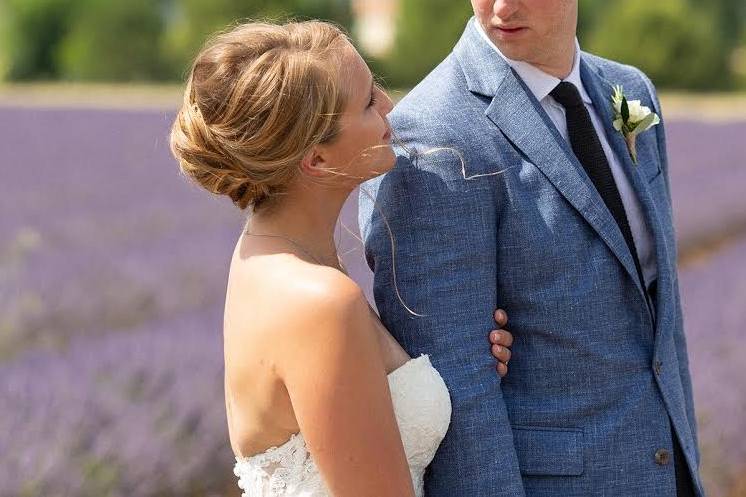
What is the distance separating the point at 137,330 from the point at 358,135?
133 inches

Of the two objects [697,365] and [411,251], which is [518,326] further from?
[697,365]

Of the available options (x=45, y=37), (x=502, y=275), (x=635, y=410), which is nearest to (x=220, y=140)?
(x=502, y=275)

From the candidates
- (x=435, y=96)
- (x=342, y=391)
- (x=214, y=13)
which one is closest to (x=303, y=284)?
(x=342, y=391)

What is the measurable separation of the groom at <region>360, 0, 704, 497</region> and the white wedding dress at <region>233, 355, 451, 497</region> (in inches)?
1.3

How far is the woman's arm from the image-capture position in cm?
190

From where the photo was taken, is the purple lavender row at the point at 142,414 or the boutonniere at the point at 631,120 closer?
the boutonniere at the point at 631,120

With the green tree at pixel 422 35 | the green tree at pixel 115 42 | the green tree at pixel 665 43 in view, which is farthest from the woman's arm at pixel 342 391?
the green tree at pixel 115 42

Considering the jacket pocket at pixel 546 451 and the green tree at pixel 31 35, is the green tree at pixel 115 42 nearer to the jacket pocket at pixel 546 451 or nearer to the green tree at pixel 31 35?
the green tree at pixel 31 35

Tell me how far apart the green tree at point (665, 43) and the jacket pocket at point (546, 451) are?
3254 cm

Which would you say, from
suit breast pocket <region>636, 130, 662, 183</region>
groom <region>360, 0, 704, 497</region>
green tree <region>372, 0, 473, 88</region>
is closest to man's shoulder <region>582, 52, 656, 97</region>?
suit breast pocket <region>636, 130, 662, 183</region>

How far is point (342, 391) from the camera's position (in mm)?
1899

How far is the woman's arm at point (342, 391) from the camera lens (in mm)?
1896

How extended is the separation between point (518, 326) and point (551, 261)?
132mm

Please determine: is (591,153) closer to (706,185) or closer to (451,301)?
(451,301)
